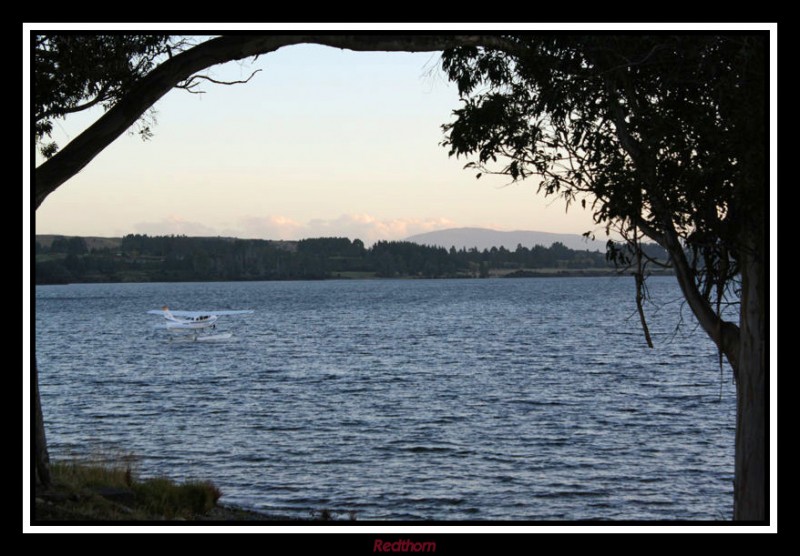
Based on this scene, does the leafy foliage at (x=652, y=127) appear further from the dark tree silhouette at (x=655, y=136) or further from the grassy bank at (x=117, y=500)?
the grassy bank at (x=117, y=500)

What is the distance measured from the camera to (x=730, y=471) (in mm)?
33094

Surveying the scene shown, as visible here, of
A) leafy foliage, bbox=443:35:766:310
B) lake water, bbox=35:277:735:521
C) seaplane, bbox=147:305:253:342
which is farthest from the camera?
seaplane, bbox=147:305:253:342

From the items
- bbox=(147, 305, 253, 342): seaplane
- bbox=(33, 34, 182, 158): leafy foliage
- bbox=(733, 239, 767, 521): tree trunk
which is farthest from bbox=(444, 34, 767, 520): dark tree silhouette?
bbox=(147, 305, 253, 342): seaplane

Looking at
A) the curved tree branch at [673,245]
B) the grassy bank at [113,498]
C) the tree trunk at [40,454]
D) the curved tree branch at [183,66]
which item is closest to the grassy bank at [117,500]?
the grassy bank at [113,498]

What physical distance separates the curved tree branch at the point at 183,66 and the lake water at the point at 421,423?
9779mm

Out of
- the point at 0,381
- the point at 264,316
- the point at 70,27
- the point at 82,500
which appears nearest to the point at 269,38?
the point at 70,27

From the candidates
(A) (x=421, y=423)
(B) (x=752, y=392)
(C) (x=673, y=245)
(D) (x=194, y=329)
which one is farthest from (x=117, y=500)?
(D) (x=194, y=329)

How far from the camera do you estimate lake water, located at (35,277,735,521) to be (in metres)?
29.1

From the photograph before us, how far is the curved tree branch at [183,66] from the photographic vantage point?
12.9m

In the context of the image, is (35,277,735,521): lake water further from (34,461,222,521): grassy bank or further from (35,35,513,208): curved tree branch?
(35,35,513,208): curved tree branch

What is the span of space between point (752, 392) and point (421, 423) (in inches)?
1267

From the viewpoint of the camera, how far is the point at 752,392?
1168 cm

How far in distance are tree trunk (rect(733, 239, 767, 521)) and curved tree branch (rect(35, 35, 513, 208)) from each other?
14.9ft

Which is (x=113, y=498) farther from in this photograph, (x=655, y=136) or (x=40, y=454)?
(x=655, y=136)
